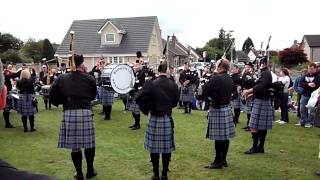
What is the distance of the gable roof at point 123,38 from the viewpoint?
115ft

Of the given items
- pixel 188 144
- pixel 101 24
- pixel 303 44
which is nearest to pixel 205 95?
pixel 188 144

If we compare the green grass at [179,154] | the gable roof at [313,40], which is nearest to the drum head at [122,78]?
the green grass at [179,154]

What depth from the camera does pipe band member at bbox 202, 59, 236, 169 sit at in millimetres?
6492

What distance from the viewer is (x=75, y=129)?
19.0ft

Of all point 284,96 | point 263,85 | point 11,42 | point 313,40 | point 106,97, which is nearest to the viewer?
point 263,85

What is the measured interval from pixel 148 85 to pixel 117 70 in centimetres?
405

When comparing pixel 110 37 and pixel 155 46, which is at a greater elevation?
pixel 110 37

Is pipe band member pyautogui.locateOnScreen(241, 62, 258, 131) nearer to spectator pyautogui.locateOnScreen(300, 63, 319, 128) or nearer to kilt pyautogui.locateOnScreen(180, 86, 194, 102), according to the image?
spectator pyautogui.locateOnScreen(300, 63, 319, 128)

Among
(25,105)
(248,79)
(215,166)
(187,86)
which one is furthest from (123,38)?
(215,166)

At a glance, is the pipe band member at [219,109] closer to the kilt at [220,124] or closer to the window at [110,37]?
the kilt at [220,124]

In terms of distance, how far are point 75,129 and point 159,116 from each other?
1181mm

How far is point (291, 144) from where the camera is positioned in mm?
8625

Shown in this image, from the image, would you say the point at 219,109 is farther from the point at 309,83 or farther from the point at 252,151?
the point at 309,83

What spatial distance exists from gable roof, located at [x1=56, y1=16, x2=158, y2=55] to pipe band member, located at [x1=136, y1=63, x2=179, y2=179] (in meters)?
28.7
